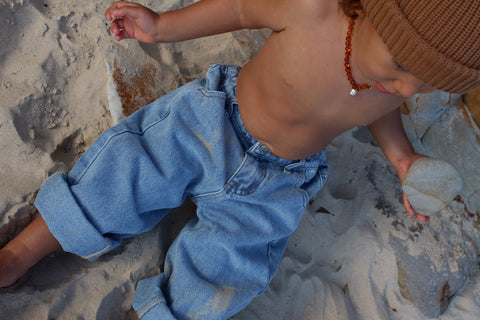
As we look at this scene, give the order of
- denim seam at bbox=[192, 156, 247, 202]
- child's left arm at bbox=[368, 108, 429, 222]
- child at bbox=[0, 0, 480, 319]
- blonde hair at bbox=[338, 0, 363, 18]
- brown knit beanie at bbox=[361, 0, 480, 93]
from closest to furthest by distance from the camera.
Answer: brown knit beanie at bbox=[361, 0, 480, 93] → blonde hair at bbox=[338, 0, 363, 18] → child at bbox=[0, 0, 480, 319] → denim seam at bbox=[192, 156, 247, 202] → child's left arm at bbox=[368, 108, 429, 222]

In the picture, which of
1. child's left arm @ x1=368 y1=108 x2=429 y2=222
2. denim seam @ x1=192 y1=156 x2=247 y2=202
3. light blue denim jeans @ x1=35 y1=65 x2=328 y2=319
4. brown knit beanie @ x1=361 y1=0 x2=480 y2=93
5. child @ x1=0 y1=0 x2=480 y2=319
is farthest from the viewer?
child's left arm @ x1=368 y1=108 x2=429 y2=222

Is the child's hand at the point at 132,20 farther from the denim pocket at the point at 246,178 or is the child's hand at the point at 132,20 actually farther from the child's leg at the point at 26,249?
the child's leg at the point at 26,249

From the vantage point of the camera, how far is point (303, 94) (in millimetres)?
1181

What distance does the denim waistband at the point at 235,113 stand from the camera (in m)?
1.42

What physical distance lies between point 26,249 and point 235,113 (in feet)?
2.96

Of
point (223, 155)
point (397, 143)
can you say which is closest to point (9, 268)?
point (223, 155)

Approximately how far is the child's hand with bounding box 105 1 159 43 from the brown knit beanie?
2.75 ft

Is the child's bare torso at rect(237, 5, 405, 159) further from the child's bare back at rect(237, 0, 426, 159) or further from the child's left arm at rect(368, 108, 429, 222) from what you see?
the child's left arm at rect(368, 108, 429, 222)

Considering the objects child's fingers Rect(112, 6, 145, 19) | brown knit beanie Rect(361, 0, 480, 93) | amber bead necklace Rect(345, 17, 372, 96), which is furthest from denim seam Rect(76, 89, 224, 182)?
brown knit beanie Rect(361, 0, 480, 93)

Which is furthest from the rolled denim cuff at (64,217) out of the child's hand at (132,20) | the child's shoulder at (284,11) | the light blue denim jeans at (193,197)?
the child's shoulder at (284,11)

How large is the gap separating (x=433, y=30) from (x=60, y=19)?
1481mm

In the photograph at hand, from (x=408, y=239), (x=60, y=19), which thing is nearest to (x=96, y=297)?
(x=60, y=19)

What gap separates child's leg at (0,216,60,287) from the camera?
4.00 ft

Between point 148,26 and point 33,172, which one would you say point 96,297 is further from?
point 148,26
